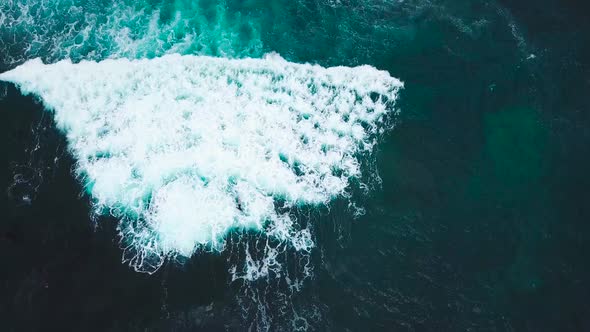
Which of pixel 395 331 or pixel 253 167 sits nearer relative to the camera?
pixel 395 331

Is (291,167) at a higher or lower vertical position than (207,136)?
lower

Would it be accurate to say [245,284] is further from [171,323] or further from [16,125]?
[16,125]

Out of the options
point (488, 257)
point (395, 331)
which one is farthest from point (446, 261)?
point (395, 331)

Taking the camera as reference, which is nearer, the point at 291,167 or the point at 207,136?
the point at 291,167

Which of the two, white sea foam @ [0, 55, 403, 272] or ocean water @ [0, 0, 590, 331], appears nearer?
ocean water @ [0, 0, 590, 331]

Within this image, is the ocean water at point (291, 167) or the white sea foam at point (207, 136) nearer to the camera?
A: the ocean water at point (291, 167)
